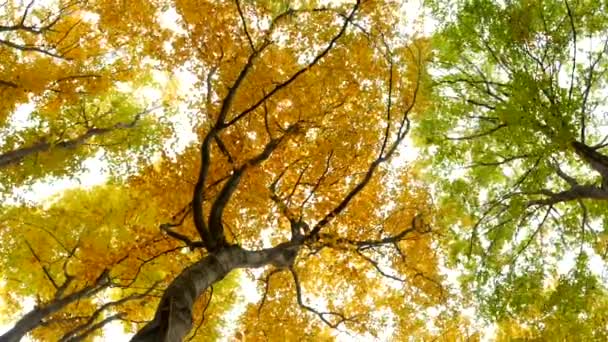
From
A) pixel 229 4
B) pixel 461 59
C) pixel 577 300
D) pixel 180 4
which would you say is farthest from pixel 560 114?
→ pixel 180 4

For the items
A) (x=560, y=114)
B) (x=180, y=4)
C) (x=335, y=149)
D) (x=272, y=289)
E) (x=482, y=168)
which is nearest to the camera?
(x=560, y=114)

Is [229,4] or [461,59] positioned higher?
[229,4]

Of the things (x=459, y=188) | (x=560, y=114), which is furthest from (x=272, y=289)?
(x=560, y=114)

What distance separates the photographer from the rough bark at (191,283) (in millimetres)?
4754

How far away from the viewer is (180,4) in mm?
7738

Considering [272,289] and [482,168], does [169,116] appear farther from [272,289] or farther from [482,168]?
[482,168]

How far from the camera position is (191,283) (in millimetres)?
5531

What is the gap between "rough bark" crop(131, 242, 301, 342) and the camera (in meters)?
4.75

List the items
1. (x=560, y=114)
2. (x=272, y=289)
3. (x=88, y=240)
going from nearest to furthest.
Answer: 1. (x=560, y=114)
2. (x=272, y=289)
3. (x=88, y=240)

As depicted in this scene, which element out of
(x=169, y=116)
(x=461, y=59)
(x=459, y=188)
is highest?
(x=169, y=116)

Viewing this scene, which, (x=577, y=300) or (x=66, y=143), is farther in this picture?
(x=66, y=143)

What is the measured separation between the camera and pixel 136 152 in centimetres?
1212

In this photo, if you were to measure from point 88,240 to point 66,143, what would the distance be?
2.18 m

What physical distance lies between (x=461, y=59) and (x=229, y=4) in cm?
479
